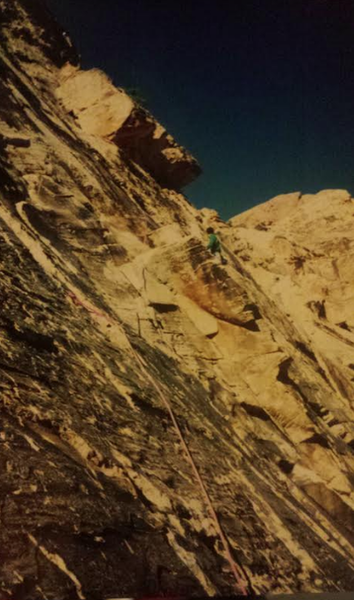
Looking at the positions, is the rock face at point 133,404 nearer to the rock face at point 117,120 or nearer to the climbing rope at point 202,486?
the climbing rope at point 202,486

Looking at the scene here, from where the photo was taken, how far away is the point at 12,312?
5.13 m

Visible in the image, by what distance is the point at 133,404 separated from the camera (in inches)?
219

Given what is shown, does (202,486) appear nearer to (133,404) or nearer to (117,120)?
(133,404)

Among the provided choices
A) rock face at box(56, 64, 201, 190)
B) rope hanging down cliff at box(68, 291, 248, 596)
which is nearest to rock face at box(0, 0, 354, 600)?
rope hanging down cliff at box(68, 291, 248, 596)

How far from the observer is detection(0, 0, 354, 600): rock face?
133 inches

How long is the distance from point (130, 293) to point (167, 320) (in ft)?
3.63

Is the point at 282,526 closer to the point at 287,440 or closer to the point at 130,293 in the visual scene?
the point at 287,440

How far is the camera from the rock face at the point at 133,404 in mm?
3371

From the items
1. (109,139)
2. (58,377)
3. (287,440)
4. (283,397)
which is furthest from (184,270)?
(109,139)

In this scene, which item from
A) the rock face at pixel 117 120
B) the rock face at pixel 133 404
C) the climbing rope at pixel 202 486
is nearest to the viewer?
the rock face at pixel 133 404

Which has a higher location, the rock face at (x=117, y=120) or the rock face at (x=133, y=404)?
the rock face at (x=117, y=120)

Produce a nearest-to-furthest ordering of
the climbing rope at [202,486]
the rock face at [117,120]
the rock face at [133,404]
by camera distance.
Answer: the rock face at [133,404] < the climbing rope at [202,486] < the rock face at [117,120]

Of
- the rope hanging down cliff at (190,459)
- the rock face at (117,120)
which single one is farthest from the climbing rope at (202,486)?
the rock face at (117,120)

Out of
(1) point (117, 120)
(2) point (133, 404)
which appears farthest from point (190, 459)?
(1) point (117, 120)
